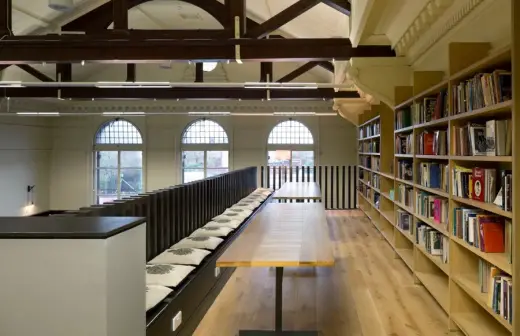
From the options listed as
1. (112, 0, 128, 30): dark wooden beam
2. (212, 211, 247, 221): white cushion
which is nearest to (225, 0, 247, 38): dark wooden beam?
(112, 0, 128, 30): dark wooden beam

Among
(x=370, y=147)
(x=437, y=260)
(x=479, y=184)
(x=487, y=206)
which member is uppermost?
(x=370, y=147)

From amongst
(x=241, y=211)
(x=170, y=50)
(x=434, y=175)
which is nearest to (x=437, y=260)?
(x=434, y=175)

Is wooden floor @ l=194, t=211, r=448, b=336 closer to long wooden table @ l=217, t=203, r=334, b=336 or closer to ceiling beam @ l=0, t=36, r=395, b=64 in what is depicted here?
long wooden table @ l=217, t=203, r=334, b=336

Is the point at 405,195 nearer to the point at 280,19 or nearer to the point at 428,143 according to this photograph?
the point at 428,143

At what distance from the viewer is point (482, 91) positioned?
10.9ft

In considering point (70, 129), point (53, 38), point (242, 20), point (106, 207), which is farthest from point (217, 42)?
point (70, 129)

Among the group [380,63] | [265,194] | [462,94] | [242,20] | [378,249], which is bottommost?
[378,249]

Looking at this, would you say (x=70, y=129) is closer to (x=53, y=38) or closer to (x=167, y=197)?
(x=53, y=38)

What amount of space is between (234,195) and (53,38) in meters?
4.02

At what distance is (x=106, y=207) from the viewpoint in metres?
3.38

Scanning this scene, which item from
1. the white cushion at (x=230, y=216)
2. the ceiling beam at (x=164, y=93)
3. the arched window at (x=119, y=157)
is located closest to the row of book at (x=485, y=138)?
the white cushion at (x=230, y=216)

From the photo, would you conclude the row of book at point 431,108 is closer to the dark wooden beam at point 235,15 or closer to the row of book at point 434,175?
the row of book at point 434,175

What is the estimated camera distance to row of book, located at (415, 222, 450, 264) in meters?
4.47

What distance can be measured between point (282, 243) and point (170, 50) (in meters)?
3.37
